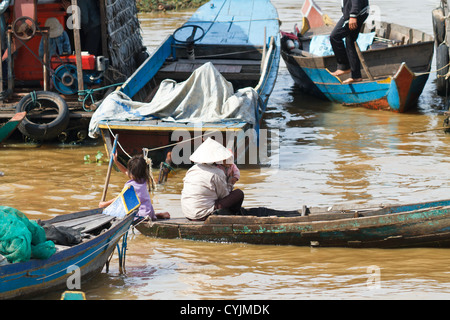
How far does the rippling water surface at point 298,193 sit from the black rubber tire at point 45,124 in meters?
0.28

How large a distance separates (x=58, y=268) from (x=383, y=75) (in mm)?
8101

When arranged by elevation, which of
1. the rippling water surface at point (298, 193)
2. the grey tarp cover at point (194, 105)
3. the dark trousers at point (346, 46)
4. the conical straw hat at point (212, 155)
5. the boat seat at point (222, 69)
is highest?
the dark trousers at point (346, 46)

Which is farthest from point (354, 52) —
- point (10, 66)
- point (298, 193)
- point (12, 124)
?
point (12, 124)

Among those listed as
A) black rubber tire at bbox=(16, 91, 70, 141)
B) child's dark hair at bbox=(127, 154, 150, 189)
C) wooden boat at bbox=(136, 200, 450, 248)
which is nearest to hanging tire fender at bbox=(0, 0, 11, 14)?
black rubber tire at bbox=(16, 91, 70, 141)

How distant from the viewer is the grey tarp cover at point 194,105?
883cm

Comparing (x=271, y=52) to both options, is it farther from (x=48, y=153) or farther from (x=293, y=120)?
(x=48, y=153)

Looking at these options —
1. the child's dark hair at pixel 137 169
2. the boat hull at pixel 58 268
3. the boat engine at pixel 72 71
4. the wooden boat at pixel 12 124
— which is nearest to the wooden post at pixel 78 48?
the boat engine at pixel 72 71

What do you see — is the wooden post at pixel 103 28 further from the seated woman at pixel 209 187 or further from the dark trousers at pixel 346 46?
the seated woman at pixel 209 187

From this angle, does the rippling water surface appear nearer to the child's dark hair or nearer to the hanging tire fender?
the child's dark hair

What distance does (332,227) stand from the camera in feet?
20.3

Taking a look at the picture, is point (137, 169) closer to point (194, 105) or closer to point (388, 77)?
point (194, 105)

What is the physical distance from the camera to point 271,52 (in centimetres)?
1168
